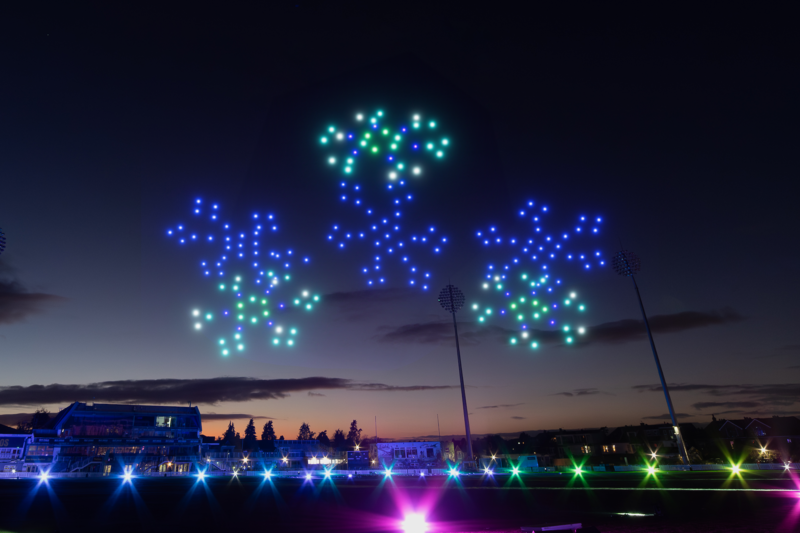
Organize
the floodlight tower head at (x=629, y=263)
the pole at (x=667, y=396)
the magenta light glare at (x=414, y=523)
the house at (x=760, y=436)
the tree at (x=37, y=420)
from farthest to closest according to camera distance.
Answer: the tree at (x=37, y=420) → the house at (x=760, y=436) → the floodlight tower head at (x=629, y=263) → the pole at (x=667, y=396) → the magenta light glare at (x=414, y=523)

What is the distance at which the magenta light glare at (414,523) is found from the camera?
41.2 feet

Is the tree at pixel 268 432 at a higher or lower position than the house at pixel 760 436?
higher

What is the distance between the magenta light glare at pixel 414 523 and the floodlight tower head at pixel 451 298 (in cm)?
4130

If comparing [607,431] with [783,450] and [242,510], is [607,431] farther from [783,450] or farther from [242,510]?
[242,510]

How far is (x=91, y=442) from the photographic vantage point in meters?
71.8

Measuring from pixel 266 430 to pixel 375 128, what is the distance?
193606 millimetres

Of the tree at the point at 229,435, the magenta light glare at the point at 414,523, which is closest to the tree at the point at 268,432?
the tree at the point at 229,435

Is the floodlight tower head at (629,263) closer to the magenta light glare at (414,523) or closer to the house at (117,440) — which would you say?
the magenta light glare at (414,523)

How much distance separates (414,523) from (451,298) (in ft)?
141

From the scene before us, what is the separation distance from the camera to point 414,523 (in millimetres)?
13984

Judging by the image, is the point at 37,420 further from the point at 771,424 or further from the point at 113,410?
the point at 771,424

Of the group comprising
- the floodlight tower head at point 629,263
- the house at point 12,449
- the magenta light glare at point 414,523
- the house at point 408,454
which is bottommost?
the magenta light glare at point 414,523

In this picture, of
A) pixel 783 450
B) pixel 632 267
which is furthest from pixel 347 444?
pixel 632 267


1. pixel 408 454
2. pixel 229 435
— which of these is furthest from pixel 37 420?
pixel 408 454
